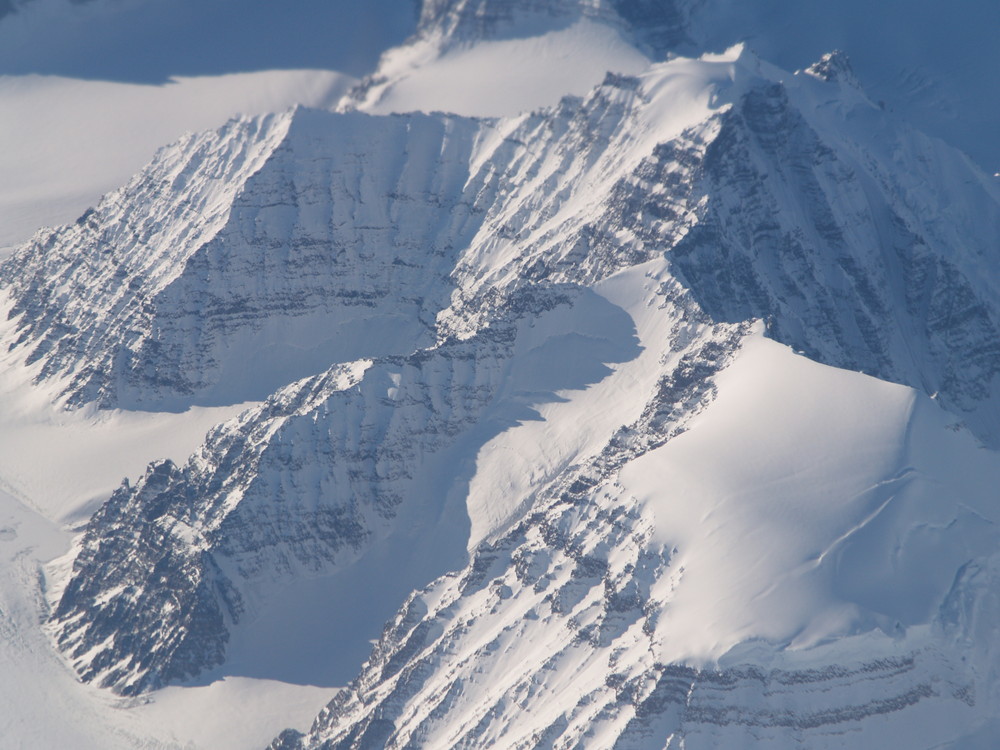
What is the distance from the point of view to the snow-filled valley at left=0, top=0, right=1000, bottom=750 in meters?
130

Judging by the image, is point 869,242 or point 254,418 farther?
point 869,242

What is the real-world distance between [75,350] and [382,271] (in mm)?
34728

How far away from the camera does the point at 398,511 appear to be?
6388 inches

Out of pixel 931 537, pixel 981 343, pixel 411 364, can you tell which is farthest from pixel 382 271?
pixel 931 537

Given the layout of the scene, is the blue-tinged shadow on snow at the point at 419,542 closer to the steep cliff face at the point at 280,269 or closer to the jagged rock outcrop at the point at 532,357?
the jagged rock outcrop at the point at 532,357

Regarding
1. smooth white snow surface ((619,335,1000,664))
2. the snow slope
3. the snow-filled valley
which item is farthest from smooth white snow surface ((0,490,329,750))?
smooth white snow surface ((619,335,1000,664))

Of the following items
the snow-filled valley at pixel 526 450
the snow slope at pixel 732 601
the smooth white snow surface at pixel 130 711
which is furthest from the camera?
the smooth white snow surface at pixel 130 711

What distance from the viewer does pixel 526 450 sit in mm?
161500

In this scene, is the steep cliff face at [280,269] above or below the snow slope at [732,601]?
above

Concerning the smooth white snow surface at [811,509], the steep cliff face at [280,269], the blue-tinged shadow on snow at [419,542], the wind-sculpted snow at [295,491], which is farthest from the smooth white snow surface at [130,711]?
the smooth white snow surface at [811,509]

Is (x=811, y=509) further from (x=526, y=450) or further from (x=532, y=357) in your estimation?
(x=532, y=357)

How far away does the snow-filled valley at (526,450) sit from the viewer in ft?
425

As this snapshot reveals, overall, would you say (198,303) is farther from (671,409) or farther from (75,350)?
(671,409)

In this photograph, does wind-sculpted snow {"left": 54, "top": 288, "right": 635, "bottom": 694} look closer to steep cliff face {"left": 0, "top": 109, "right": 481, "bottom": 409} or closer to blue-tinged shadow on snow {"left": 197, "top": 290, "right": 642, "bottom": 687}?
blue-tinged shadow on snow {"left": 197, "top": 290, "right": 642, "bottom": 687}
